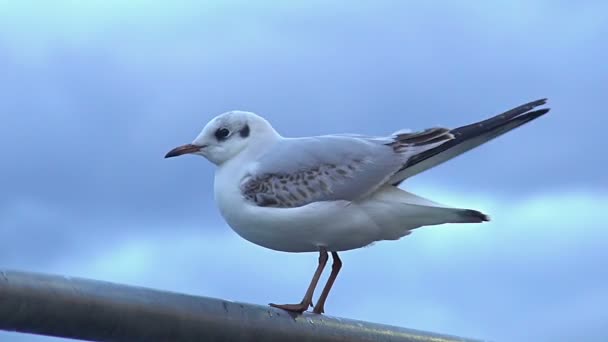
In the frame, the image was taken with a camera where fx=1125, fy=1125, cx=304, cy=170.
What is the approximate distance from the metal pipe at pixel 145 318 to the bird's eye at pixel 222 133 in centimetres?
173

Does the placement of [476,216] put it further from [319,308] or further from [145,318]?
[145,318]

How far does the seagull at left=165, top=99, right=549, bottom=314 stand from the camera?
4750mm

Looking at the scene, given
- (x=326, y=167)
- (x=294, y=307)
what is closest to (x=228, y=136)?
(x=326, y=167)

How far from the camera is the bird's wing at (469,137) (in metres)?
4.61

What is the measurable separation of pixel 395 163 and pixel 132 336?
2301 millimetres

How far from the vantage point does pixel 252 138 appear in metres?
5.11

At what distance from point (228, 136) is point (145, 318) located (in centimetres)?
237

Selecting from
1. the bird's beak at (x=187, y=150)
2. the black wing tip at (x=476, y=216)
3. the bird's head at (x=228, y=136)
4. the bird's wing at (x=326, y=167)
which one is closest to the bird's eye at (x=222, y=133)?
Answer: the bird's head at (x=228, y=136)

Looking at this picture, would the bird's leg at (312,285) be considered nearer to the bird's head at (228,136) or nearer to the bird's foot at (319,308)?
the bird's foot at (319,308)

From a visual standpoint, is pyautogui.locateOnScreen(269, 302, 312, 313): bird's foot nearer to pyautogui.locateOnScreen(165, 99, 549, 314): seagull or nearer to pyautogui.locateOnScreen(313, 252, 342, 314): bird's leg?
pyautogui.locateOnScreen(165, 99, 549, 314): seagull

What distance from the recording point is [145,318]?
9.38ft

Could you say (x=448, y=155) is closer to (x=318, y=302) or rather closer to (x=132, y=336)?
(x=318, y=302)

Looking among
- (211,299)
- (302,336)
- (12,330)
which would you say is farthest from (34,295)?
(302,336)

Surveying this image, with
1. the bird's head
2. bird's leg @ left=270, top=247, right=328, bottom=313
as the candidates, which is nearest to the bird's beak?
the bird's head
